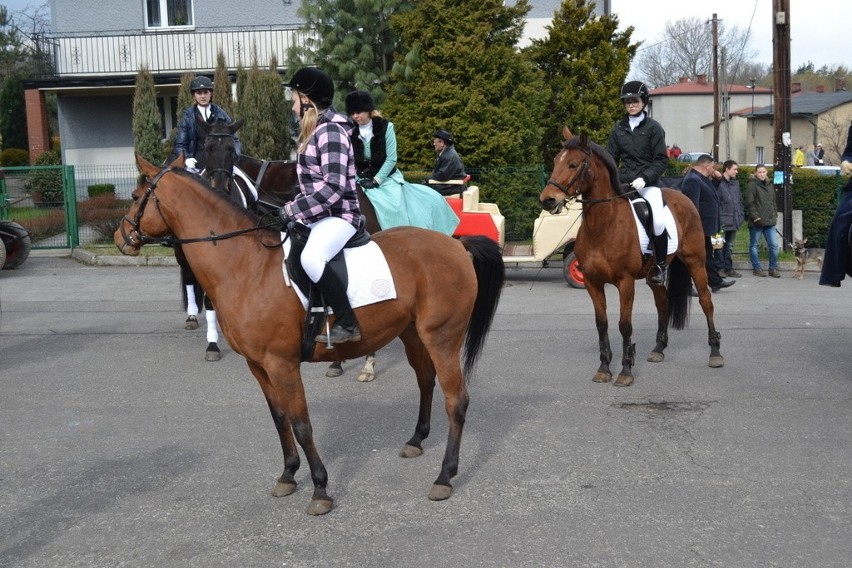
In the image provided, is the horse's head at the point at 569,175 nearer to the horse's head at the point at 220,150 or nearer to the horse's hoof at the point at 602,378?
the horse's hoof at the point at 602,378

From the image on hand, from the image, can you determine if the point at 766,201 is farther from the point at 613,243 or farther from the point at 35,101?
the point at 35,101

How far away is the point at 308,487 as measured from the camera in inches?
A: 228

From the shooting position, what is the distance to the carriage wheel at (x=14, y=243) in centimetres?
1659

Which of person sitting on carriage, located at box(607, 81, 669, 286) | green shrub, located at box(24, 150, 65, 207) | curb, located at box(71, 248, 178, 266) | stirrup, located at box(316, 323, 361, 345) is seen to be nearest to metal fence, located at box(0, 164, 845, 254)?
green shrub, located at box(24, 150, 65, 207)

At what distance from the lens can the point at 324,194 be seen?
547 centimetres

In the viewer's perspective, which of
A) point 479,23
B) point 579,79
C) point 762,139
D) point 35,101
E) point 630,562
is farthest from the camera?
point 762,139

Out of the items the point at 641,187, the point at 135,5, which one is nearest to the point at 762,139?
the point at 135,5

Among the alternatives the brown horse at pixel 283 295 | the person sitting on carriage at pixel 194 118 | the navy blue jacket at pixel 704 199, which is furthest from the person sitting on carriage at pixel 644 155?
the navy blue jacket at pixel 704 199

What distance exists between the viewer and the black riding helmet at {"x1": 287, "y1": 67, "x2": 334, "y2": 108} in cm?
562

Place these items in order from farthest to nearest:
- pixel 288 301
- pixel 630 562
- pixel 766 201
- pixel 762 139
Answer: pixel 762 139
pixel 766 201
pixel 288 301
pixel 630 562

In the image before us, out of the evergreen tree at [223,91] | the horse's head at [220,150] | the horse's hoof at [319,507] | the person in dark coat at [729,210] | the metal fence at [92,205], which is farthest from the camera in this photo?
the evergreen tree at [223,91]

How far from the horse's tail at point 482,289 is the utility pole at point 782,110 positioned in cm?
1328

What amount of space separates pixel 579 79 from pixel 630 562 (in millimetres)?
16881

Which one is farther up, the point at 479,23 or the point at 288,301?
the point at 479,23
